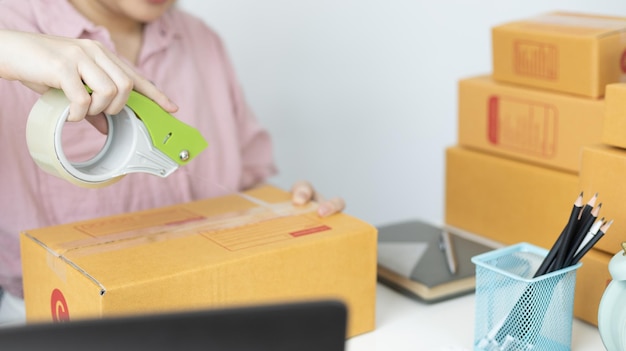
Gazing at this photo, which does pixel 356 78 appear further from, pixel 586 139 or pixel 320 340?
pixel 320 340

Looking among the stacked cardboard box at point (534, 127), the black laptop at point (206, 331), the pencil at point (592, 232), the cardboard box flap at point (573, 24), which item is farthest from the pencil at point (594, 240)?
the black laptop at point (206, 331)

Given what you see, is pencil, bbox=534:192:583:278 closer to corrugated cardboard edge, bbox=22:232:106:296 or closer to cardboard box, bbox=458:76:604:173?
cardboard box, bbox=458:76:604:173

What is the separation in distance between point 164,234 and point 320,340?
0.46m

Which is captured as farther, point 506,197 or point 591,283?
point 506,197

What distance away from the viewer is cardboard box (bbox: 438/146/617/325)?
1021 millimetres

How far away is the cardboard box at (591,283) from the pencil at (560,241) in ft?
0.35

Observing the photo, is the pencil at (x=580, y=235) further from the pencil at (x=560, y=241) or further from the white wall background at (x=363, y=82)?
the white wall background at (x=363, y=82)

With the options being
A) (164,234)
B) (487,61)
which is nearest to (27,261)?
(164,234)

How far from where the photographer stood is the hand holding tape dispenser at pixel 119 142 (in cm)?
73

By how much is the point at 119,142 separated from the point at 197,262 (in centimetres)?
16

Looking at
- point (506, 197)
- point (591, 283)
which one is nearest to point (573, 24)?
point (506, 197)

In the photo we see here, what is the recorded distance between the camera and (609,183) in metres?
0.82

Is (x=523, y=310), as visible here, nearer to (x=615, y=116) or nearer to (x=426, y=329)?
(x=426, y=329)

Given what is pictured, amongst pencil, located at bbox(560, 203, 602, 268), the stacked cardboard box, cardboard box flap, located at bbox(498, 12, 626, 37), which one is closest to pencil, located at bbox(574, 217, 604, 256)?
pencil, located at bbox(560, 203, 602, 268)
